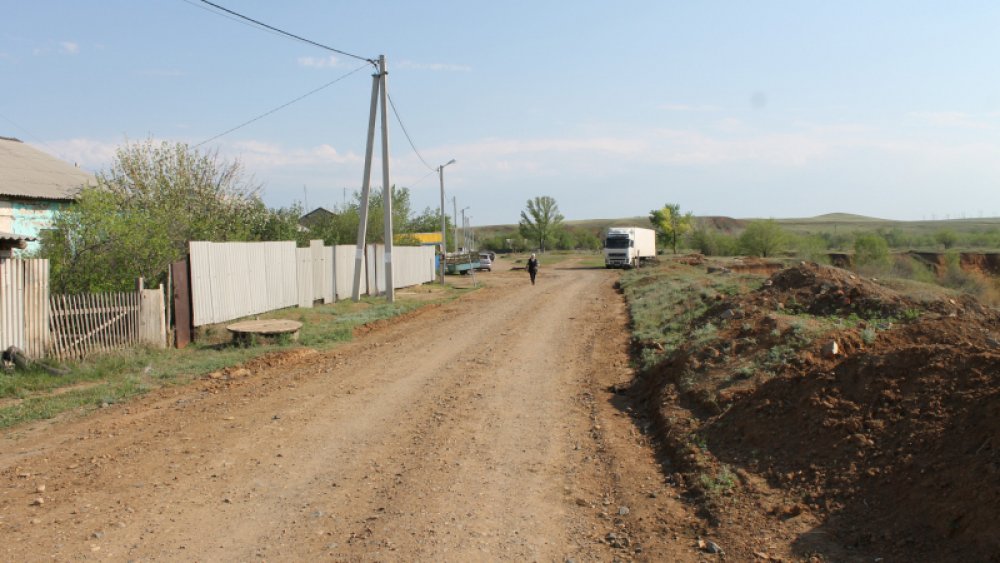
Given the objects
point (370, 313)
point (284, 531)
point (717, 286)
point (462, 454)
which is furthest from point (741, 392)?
point (717, 286)

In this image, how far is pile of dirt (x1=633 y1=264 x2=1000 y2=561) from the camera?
188 inches

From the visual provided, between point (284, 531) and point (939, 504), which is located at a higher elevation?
point (939, 504)

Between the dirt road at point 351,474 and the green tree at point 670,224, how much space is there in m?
87.5

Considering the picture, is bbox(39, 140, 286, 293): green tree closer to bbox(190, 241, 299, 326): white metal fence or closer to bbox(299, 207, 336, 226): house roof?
bbox(190, 241, 299, 326): white metal fence

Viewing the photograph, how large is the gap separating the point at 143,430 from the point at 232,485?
8.79 feet

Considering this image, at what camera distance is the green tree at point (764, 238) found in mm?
69312

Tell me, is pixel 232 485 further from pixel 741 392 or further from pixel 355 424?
pixel 741 392

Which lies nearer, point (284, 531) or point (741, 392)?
point (284, 531)

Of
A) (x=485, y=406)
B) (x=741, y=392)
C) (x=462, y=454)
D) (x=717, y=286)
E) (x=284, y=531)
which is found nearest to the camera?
(x=284, y=531)

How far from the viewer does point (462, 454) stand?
728cm

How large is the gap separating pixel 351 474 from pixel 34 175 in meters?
23.3

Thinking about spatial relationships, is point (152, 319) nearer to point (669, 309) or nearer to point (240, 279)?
point (240, 279)

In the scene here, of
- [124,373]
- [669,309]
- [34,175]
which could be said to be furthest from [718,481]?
[34,175]

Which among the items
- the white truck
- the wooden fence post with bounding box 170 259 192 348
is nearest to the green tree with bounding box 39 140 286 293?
the wooden fence post with bounding box 170 259 192 348
